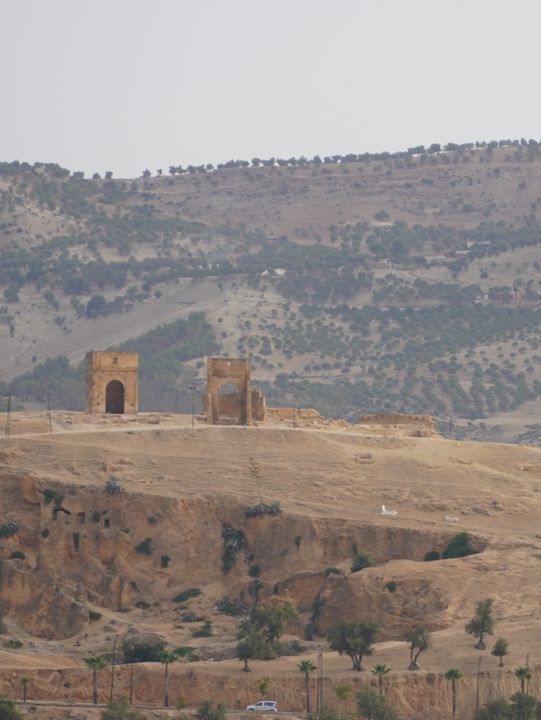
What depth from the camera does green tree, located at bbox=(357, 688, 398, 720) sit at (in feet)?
230

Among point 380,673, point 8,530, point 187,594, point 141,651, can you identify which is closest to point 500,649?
point 380,673

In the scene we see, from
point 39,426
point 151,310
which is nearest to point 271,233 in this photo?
point 151,310

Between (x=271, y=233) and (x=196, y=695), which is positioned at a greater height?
(x=271, y=233)

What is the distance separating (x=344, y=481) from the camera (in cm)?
9025

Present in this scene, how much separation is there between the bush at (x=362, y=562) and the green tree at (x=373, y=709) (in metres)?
12.3

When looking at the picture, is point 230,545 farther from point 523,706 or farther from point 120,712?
point 120,712

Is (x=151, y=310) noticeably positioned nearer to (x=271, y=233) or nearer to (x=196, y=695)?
(x=271, y=233)

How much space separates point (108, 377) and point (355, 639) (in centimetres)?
2594

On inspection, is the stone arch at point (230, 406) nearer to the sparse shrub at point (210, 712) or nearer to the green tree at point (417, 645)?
the green tree at point (417, 645)

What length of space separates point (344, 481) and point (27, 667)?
63.9 feet

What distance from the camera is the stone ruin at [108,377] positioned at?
9750cm

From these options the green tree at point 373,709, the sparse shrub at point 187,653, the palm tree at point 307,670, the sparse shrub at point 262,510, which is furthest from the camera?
the sparse shrub at point 262,510

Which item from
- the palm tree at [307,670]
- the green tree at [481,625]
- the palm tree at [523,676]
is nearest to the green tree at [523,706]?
the palm tree at [523,676]

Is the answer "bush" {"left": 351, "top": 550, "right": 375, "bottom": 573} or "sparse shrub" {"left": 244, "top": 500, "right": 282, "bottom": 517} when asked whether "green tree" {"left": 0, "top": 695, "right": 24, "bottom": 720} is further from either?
"sparse shrub" {"left": 244, "top": 500, "right": 282, "bottom": 517}
